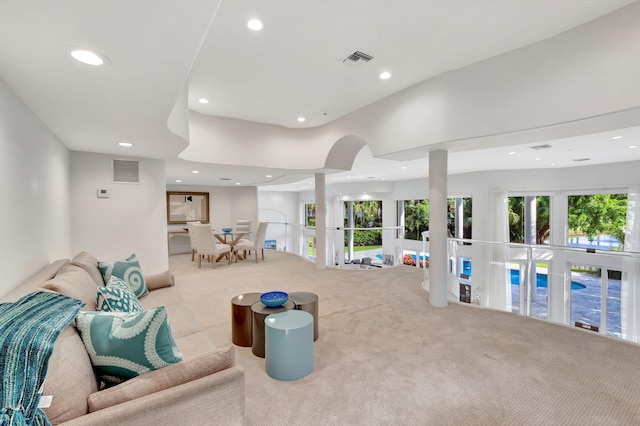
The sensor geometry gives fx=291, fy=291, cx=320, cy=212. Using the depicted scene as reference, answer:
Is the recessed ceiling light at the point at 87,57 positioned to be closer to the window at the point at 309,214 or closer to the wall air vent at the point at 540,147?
the wall air vent at the point at 540,147

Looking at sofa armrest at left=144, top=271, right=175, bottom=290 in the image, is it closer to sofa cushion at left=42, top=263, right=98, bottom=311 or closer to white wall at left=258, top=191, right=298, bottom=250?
sofa cushion at left=42, top=263, right=98, bottom=311

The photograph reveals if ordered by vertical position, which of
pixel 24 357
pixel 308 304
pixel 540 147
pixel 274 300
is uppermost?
pixel 540 147

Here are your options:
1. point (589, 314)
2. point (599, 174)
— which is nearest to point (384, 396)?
point (599, 174)

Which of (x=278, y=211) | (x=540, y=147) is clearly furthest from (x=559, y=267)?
(x=278, y=211)

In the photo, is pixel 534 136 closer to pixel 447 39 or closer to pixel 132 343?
pixel 447 39

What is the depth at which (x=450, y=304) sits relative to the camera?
4.05 meters

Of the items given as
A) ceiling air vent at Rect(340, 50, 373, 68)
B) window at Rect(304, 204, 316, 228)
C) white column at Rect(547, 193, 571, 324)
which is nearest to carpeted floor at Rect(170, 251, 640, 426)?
ceiling air vent at Rect(340, 50, 373, 68)

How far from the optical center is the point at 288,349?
2326 millimetres

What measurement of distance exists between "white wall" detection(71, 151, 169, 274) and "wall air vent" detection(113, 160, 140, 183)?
0.06 m

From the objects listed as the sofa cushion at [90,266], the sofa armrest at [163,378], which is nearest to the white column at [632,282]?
the sofa armrest at [163,378]

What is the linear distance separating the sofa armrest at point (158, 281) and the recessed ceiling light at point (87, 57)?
2.51 metres

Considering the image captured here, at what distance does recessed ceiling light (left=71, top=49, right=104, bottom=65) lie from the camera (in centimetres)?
146

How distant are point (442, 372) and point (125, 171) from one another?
492cm

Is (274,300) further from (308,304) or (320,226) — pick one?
(320,226)
